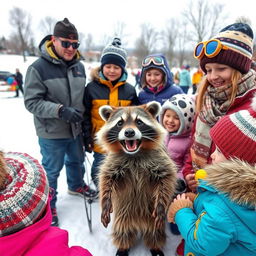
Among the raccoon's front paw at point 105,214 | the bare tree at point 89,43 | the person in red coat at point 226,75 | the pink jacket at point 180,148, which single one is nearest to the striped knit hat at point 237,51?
the person in red coat at point 226,75

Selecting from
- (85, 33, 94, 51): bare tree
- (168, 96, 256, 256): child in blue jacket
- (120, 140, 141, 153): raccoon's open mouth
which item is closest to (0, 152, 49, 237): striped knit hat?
(120, 140, 141, 153): raccoon's open mouth

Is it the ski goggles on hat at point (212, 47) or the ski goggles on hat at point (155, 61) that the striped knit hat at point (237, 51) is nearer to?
the ski goggles on hat at point (212, 47)

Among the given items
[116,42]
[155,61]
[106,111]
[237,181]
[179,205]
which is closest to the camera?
[237,181]

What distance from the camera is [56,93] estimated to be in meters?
2.45

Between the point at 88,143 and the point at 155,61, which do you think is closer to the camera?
the point at 155,61

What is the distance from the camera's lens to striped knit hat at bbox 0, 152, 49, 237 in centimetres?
93

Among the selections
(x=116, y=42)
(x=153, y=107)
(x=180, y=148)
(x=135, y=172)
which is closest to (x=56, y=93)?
(x=116, y=42)

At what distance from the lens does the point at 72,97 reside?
2.54m

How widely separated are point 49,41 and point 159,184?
2091mm

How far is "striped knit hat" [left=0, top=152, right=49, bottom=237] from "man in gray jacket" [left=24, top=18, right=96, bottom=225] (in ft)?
4.21

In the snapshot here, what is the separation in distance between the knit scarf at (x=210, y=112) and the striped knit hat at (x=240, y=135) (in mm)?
540

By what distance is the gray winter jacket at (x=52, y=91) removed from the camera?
7.66 feet

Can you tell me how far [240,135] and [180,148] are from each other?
134cm

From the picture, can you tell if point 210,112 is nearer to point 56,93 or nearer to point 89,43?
point 56,93
